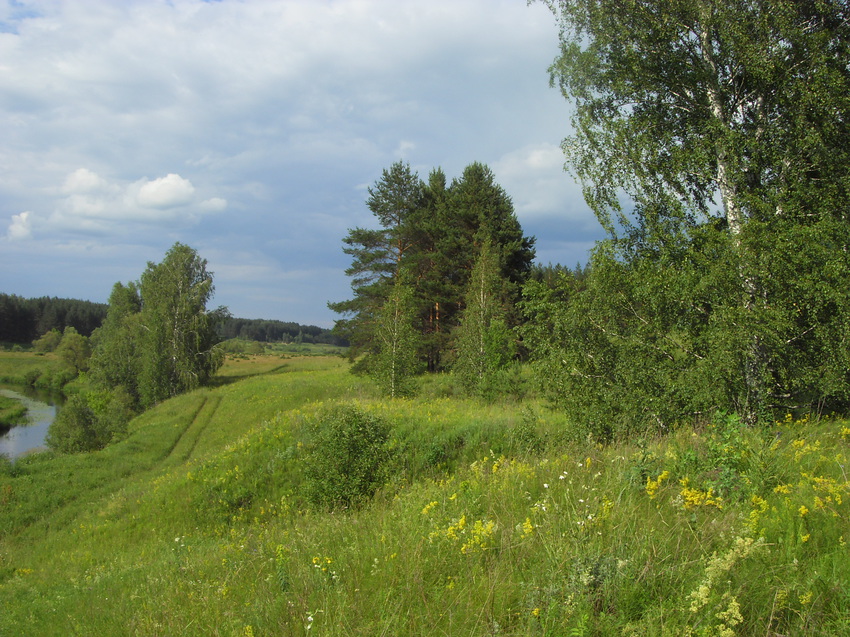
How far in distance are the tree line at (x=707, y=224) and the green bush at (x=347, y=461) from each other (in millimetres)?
3985

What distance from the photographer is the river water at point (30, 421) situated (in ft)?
147

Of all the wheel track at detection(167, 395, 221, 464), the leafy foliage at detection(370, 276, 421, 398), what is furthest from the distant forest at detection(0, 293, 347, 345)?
the leafy foliage at detection(370, 276, 421, 398)

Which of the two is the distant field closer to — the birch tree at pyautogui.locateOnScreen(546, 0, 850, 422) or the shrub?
the shrub

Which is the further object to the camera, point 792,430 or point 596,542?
point 792,430

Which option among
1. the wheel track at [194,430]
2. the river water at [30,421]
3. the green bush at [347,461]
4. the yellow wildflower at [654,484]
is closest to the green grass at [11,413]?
the river water at [30,421]

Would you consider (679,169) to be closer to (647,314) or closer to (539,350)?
(647,314)

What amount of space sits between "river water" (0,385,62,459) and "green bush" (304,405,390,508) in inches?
1431

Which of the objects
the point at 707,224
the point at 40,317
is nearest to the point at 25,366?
the point at 40,317

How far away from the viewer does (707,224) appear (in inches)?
388

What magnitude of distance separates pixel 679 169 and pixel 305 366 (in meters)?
55.2

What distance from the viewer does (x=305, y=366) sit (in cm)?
6188

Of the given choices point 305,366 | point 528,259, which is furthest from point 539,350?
point 305,366

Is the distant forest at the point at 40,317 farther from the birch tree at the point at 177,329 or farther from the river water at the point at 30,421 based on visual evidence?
the birch tree at the point at 177,329

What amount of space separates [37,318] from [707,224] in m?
160
